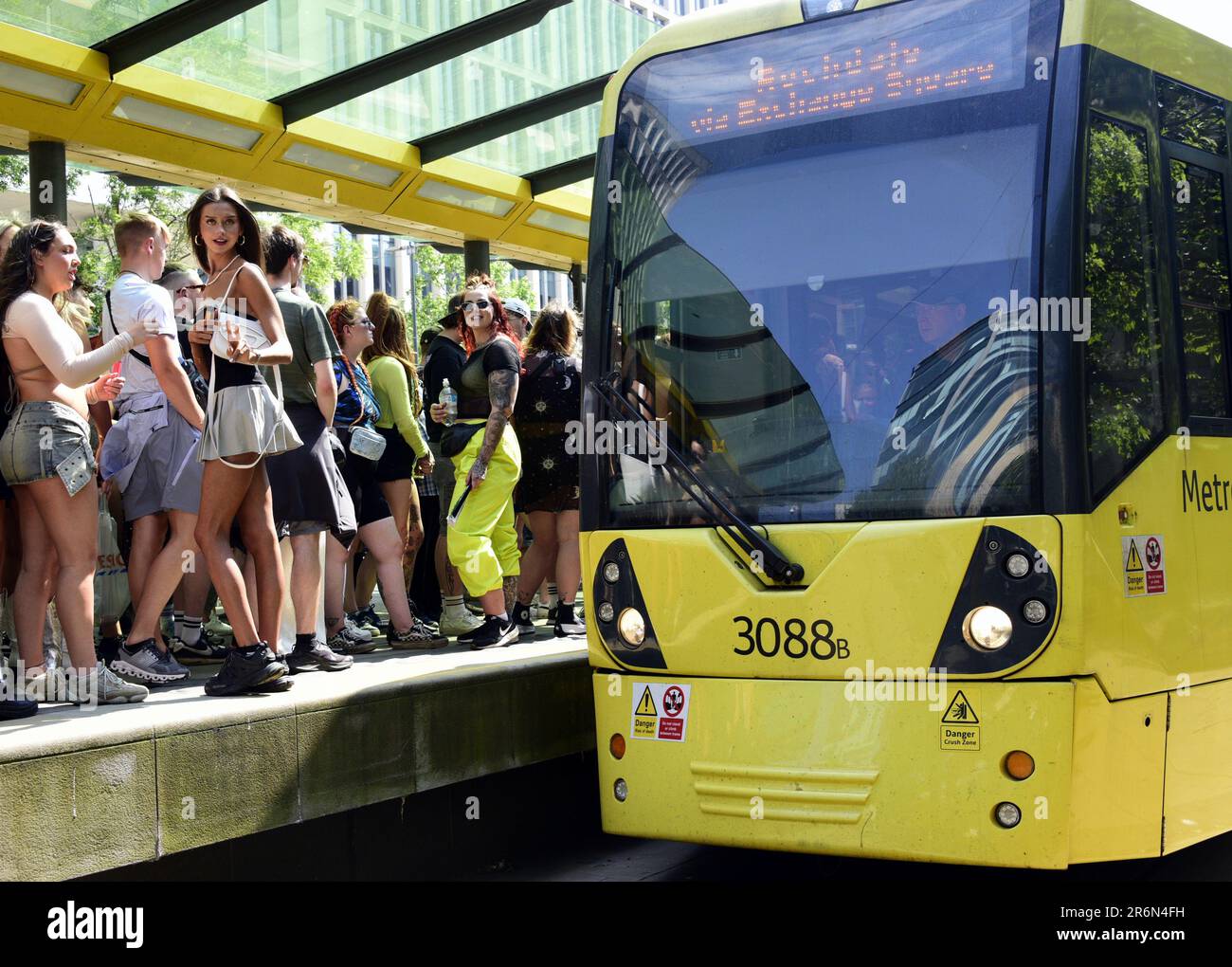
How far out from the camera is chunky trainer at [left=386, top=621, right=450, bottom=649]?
8.19 metres

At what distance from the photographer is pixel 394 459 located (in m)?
8.62

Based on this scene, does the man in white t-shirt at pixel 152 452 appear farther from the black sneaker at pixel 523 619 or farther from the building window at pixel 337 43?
the building window at pixel 337 43

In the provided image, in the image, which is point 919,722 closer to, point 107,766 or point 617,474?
point 617,474

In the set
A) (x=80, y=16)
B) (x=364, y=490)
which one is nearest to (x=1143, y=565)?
(x=364, y=490)

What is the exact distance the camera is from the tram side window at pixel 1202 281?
5.69 m

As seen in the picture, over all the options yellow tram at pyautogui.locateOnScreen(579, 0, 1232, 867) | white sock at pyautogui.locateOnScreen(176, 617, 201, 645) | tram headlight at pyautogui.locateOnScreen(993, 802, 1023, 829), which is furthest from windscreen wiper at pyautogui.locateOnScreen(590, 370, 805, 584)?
white sock at pyautogui.locateOnScreen(176, 617, 201, 645)

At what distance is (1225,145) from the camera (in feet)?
20.0

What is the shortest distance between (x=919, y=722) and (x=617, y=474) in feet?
5.12

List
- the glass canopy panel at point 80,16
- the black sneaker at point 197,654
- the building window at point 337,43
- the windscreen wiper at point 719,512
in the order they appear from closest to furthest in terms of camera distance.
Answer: the windscreen wiper at point 719,512 → the black sneaker at point 197,654 → the glass canopy panel at point 80,16 → the building window at point 337,43

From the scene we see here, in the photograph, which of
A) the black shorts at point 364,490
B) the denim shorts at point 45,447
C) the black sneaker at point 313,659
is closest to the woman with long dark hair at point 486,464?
the black shorts at point 364,490

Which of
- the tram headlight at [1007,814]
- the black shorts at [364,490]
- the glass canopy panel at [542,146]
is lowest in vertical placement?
the tram headlight at [1007,814]

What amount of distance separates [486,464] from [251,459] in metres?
2.17

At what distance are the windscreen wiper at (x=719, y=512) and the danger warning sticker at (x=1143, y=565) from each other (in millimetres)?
1087

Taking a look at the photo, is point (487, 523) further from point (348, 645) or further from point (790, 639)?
point (790, 639)
